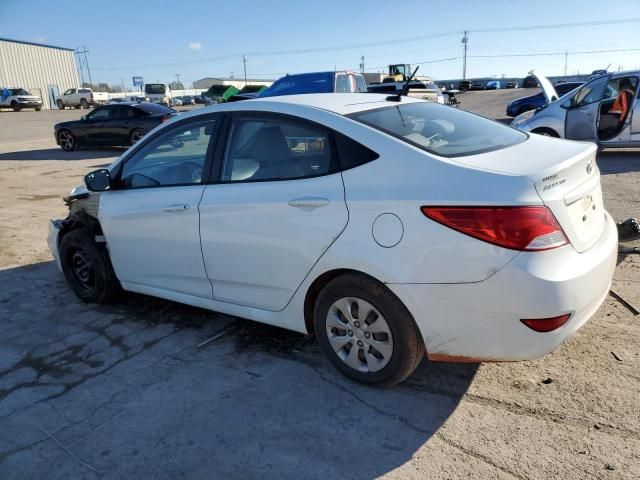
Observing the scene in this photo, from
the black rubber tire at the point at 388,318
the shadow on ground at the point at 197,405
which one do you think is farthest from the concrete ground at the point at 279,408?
the black rubber tire at the point at 388,318

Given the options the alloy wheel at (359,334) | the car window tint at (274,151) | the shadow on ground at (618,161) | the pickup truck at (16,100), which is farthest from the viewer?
the pickup truck at (16,100)

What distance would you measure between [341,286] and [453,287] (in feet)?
2.12

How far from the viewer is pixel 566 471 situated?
2.30 meters

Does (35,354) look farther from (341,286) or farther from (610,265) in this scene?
(610,265)

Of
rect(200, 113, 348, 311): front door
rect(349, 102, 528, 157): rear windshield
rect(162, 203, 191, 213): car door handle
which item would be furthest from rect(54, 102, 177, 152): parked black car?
rect(349, 102, 528, 157): rear windshield

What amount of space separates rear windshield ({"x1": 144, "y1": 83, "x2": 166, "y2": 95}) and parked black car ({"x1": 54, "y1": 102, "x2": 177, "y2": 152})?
39275mm

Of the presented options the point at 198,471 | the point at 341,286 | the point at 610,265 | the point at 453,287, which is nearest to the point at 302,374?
the point at 341,286

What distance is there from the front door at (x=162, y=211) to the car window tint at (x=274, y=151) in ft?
0.68

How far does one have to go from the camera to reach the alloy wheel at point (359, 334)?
2.82 m

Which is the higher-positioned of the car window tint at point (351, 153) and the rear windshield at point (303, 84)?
the rear windshield at point (303, 84)

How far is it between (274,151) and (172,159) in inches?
45.0

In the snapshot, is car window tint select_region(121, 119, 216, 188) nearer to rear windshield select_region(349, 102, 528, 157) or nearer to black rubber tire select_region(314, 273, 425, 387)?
rear windshield select_region(349, 102, 528, 157)

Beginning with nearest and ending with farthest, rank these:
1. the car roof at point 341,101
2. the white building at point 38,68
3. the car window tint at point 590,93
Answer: the car roof at point 341,101
the car window tint at point 590,93
the white building at point 38,68

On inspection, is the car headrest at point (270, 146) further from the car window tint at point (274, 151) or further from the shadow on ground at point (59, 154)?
the shadow on ground at point (59, 154)
